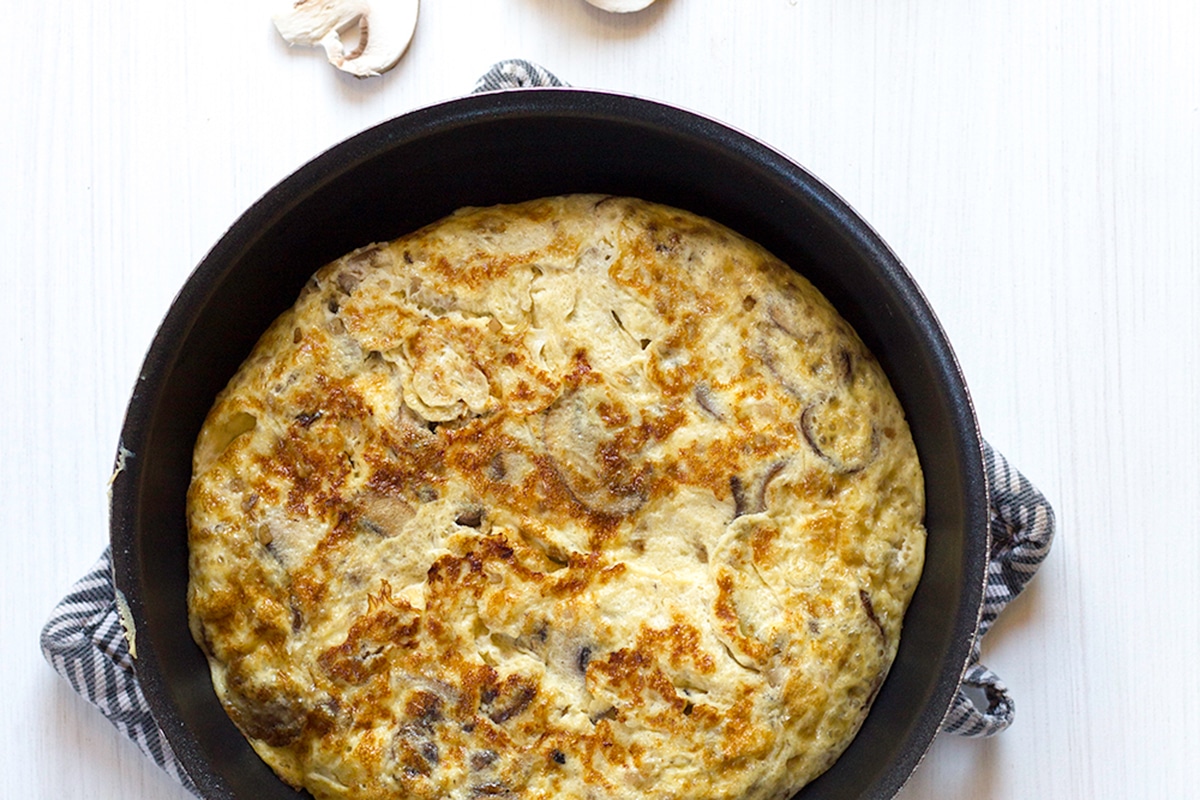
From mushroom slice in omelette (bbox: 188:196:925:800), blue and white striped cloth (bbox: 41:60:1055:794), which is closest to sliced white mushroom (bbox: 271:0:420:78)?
blue and white striped cloth (bbox: 41:60:1055:794)

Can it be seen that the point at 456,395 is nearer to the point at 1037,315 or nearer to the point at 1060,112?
the point at 1037,315

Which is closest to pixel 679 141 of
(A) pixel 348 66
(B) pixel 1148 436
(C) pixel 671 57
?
(C) pixel 671 57

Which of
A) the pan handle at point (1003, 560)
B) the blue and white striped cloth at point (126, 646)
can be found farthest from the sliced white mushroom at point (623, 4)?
the pan handle at point (1003, 560)

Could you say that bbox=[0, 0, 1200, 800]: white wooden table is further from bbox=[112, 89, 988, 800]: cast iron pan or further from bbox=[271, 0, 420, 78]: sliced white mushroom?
bbox=[112, 89, 988, 800]: cast iron pan

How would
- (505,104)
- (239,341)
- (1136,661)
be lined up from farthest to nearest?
(1136,661)
(239,341)
(505,104)

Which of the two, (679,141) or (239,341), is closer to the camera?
A: (679,141)

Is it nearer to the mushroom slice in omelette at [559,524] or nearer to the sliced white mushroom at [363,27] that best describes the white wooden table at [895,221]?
the sliced white mushroom at [363,27]
